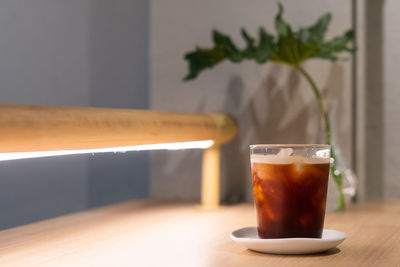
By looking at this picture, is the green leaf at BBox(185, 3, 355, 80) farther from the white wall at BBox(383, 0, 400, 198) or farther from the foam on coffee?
the foam on coffee

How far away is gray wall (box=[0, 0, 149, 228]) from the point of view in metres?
1.46

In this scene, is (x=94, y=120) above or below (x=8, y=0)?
below

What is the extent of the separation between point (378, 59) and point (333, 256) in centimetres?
104

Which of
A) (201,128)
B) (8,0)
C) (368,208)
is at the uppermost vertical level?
(8,0)

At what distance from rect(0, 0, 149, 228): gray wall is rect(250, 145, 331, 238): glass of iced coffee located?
0.83 m

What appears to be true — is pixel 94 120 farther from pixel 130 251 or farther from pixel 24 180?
pixel 24 180

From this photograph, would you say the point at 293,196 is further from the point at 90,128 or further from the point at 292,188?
the point at 90,128

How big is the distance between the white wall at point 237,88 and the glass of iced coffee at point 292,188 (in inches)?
26.3

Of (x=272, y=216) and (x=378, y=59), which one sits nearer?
(x=272, y=216)

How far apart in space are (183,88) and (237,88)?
0.18 meters

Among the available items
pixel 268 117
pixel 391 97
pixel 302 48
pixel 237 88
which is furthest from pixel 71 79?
pixel 391 97

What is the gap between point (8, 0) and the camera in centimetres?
143

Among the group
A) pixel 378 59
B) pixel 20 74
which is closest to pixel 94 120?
pixel 20 74

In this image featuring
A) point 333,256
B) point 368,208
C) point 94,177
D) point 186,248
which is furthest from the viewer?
point 94,177
